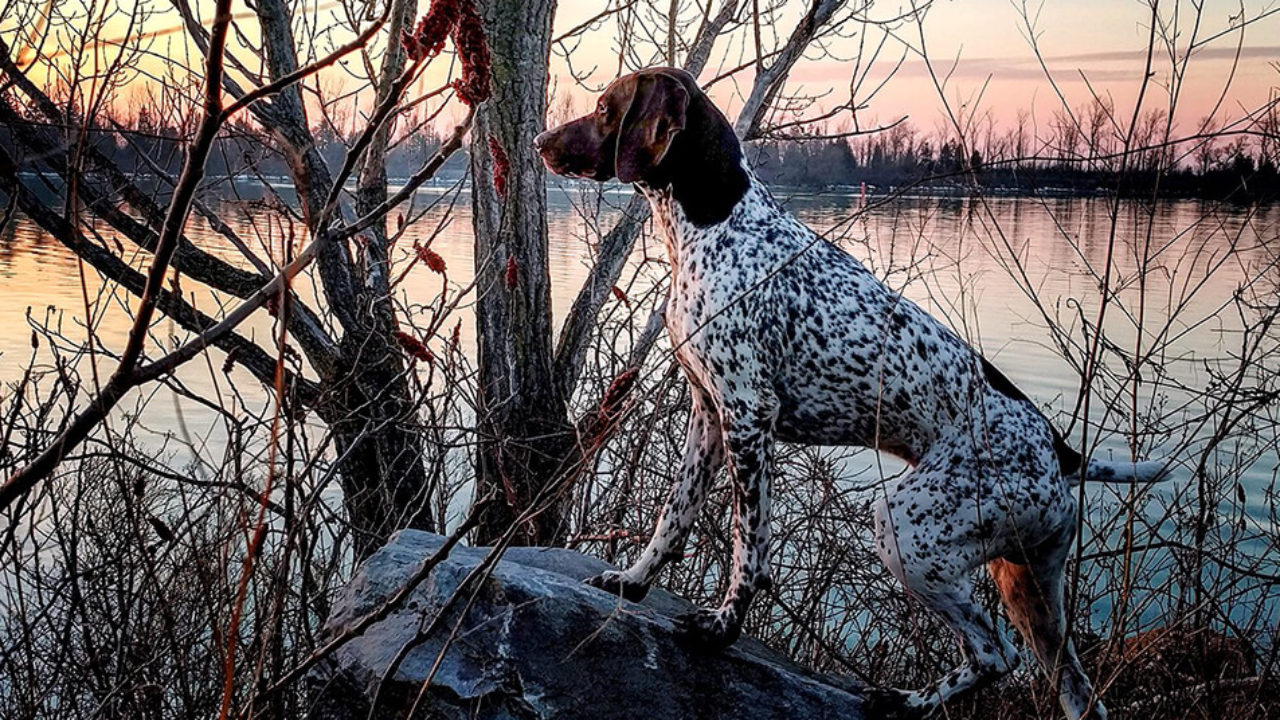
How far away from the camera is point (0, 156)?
156 centimetres

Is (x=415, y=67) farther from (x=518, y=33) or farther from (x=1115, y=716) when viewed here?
(x=518, y=33)

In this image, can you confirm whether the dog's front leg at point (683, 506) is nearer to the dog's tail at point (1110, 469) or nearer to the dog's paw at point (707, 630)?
the dog's paw at point (707, 630)

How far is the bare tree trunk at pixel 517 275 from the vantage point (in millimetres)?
5961

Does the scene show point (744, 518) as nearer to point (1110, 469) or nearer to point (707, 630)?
point (707, 630)

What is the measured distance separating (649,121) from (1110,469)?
1.57 m

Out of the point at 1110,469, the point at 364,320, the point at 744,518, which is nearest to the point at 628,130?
the point at 744,518

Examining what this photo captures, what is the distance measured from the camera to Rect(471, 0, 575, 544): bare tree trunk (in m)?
5.96

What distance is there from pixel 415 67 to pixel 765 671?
251cm

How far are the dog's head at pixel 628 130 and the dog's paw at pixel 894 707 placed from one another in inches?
61.7

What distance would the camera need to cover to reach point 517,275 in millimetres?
5879

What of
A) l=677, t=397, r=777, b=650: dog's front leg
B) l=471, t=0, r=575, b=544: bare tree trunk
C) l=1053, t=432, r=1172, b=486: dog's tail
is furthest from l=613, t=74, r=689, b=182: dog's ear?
l=471, t=0, r=575, b=544: bare tree trunk

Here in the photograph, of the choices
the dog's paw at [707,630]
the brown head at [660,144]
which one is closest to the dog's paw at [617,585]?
the dog's paw at [707,630]

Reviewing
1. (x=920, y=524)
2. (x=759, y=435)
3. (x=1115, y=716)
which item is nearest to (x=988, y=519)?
Answer: (x=920, y=524)

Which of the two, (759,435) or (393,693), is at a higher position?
(759,435)
